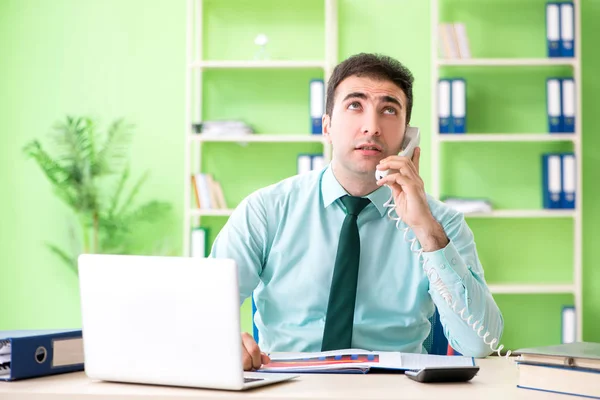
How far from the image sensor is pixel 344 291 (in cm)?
187

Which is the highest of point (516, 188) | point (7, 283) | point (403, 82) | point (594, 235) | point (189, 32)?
point (189, 32)

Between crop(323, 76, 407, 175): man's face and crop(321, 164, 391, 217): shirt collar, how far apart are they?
49 mm

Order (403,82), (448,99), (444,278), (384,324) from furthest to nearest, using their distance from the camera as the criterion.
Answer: (448,99) → (403,82) → (384,324) → (444,278)

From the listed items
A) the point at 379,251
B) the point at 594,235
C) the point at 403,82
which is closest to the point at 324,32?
the point at 594,235

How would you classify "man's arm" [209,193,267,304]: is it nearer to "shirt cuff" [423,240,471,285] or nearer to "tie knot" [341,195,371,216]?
"tie knot" [341,195,371,216]

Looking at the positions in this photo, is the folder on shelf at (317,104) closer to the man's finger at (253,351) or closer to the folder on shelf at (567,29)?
the folder on shelf at (567,29)

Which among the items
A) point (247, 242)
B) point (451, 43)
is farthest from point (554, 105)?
point (247, 242)

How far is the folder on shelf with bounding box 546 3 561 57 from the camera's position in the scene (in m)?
4.05

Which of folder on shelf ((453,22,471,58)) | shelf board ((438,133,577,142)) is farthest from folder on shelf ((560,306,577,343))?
folder on shelf ((453,22,471,58))

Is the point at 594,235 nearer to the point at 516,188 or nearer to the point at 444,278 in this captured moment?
the point at 516,188

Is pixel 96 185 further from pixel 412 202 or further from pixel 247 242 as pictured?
pixel 412 202

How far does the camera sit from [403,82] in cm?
215

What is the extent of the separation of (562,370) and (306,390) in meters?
0.42

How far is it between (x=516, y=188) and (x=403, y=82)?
2.37 meters
